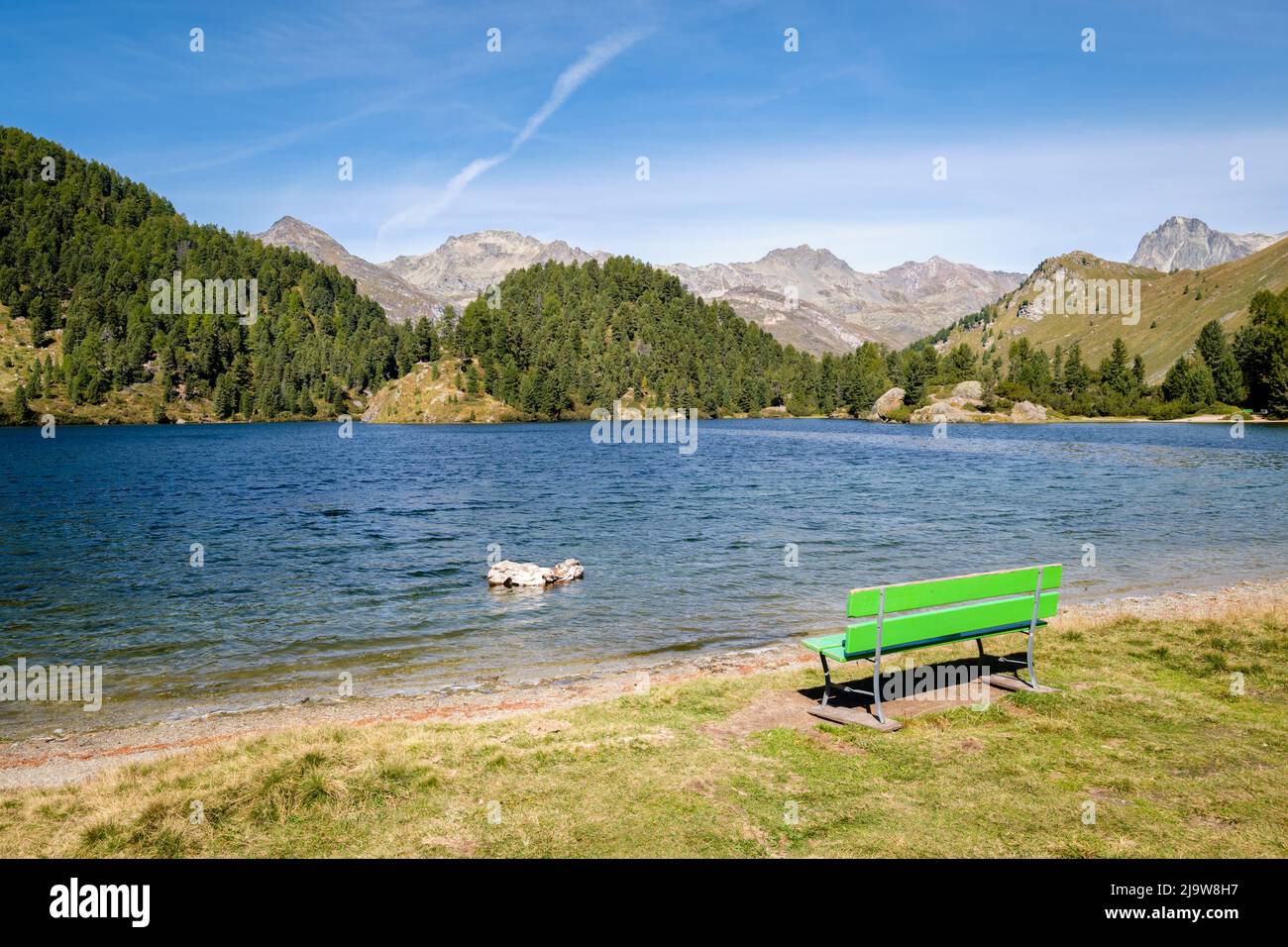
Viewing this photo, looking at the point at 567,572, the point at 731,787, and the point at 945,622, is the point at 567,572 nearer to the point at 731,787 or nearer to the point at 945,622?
the point at 945,622

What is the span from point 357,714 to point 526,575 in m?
13.8

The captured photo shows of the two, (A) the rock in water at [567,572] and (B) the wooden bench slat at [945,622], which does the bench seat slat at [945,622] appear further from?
(A) the rock in water at [567,572]

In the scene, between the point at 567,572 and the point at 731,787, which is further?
the point at 567,572

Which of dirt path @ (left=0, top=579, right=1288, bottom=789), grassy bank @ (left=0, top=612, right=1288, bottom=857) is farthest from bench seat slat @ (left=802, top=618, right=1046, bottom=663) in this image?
dirt path @ (left=0, top=579, right=1288, bottom=789)

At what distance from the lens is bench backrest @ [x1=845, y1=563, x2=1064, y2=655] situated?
13.5 metres

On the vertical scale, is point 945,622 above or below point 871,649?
above

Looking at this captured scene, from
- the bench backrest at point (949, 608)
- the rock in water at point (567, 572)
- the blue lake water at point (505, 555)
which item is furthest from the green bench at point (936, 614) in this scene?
the rock in water at point (567, 572)

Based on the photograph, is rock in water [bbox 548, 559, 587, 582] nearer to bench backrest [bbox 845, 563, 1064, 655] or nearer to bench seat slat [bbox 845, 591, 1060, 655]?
bench backrest [bbox 845, 563, 1064, 655]

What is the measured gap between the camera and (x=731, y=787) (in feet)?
35.5

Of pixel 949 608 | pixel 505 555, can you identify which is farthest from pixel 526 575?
pixel 949 608

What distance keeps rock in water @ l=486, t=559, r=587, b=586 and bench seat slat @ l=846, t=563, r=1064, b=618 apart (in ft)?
62.6

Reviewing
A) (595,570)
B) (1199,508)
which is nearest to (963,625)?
(595,570)

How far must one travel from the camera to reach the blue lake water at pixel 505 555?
73.3 ft
